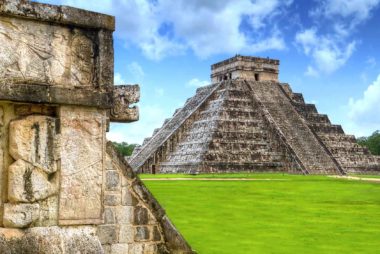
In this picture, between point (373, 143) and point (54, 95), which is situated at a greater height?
point (373, 143)

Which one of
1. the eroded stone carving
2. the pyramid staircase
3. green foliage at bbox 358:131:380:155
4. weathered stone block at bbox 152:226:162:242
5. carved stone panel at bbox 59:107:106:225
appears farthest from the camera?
green foliage at bbox 358:131:380:155

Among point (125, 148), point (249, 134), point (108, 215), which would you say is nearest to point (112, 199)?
point (108, 215)

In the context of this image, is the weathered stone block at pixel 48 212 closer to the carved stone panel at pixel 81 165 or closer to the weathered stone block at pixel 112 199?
the carved stone panel at pixel 81 165

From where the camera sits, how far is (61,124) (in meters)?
4.95

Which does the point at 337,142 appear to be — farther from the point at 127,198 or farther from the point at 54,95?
the point at 54,95

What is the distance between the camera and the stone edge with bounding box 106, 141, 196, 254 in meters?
6.11

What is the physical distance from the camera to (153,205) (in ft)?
21.3

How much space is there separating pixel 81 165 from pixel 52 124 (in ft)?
1.32

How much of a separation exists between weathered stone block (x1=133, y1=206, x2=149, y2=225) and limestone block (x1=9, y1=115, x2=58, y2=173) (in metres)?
1.65

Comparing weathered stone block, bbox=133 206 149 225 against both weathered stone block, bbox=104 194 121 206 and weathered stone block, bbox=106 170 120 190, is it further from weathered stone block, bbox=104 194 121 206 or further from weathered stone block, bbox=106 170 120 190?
weathered stone block, bbox=106 170 120 190

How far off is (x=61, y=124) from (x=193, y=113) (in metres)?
44.2

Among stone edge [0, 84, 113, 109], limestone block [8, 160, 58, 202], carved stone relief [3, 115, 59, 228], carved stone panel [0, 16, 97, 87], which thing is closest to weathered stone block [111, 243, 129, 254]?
carved stone relief [3, 115, 59, 228]

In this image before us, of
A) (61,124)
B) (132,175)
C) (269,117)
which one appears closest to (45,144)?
(61,124)

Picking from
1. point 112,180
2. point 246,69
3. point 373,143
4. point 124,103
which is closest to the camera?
point 124,103
